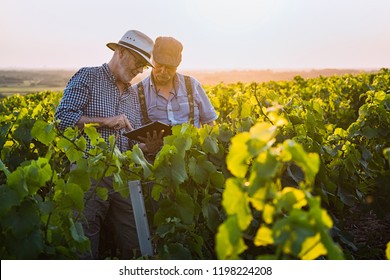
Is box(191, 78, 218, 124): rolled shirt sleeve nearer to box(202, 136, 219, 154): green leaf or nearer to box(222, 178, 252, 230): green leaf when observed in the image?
box(202, 136, 219, 154): green leaf

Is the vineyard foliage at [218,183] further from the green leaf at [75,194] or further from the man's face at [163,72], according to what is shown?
the man's face at [163,72]


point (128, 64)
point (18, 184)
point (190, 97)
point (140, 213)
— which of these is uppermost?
point (128, 64)

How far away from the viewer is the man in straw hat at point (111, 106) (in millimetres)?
3334

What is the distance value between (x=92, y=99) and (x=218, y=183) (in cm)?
108

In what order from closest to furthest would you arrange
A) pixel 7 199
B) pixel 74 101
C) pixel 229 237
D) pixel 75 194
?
1. pixel 229 237
2. pixel 7 199
3. pixel 75 194
4. pixel 74 101

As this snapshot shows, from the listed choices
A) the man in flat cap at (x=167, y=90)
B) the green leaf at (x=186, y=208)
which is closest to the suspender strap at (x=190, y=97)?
the man in flat cap at (x=167, y=90)

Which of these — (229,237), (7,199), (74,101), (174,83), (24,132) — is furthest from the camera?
(174,83)

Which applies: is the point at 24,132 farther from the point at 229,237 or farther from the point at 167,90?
the point at 229,237

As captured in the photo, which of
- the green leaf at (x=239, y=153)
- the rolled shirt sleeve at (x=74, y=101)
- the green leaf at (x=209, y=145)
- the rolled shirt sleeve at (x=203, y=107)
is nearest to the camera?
the green leaf at (x=239, y=153)

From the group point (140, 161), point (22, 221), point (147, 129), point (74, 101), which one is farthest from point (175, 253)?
point (74, 101)

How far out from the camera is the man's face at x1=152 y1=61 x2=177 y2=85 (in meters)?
3.73

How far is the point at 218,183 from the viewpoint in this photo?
2.71 m

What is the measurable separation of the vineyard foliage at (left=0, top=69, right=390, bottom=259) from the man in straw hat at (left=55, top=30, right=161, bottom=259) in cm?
31
